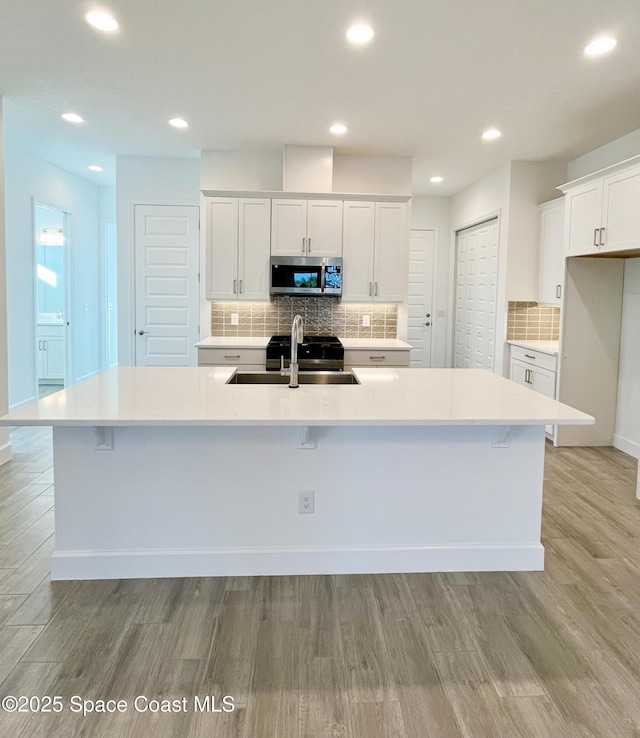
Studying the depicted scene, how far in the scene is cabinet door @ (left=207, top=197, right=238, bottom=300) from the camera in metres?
4.99

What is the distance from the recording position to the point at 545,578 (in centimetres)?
254

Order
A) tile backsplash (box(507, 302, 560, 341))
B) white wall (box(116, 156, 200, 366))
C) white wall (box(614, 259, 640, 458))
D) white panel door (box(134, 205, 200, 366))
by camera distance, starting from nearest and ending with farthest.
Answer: white wall (box(614, 259, 640, 458)) < tile backsplash (box(507, 302, 560, 341)) < white wall (box(116, 156, 200, 366)) < white panel door (box(134, 205, 200, 366))

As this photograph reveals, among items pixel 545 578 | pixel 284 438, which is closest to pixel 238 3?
pixel 284 438

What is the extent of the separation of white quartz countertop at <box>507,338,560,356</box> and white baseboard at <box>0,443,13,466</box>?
4.67 m

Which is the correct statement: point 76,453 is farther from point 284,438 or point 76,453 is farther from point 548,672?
point 548,672

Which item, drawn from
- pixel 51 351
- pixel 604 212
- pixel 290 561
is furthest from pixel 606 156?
pixel 51 351

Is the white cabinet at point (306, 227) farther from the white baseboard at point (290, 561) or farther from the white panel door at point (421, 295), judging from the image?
the white baseboard at point (290, 561)

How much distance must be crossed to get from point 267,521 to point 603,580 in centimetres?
163

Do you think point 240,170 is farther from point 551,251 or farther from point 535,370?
point 535,370

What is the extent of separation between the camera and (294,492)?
99.2 inches

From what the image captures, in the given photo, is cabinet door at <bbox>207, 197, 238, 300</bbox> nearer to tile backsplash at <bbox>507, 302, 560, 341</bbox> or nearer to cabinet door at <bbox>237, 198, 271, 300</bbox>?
cabinet door at <bbox>237, 198, 271, 300</bbox>

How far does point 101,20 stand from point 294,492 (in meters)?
2.63

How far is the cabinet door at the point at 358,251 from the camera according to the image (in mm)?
5055

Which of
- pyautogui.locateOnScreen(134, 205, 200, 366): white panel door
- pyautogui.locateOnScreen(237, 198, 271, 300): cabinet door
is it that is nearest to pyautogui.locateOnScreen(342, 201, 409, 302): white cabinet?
pyautogui.locateOnScreen(237, 198, 271, 300): cabinet door
